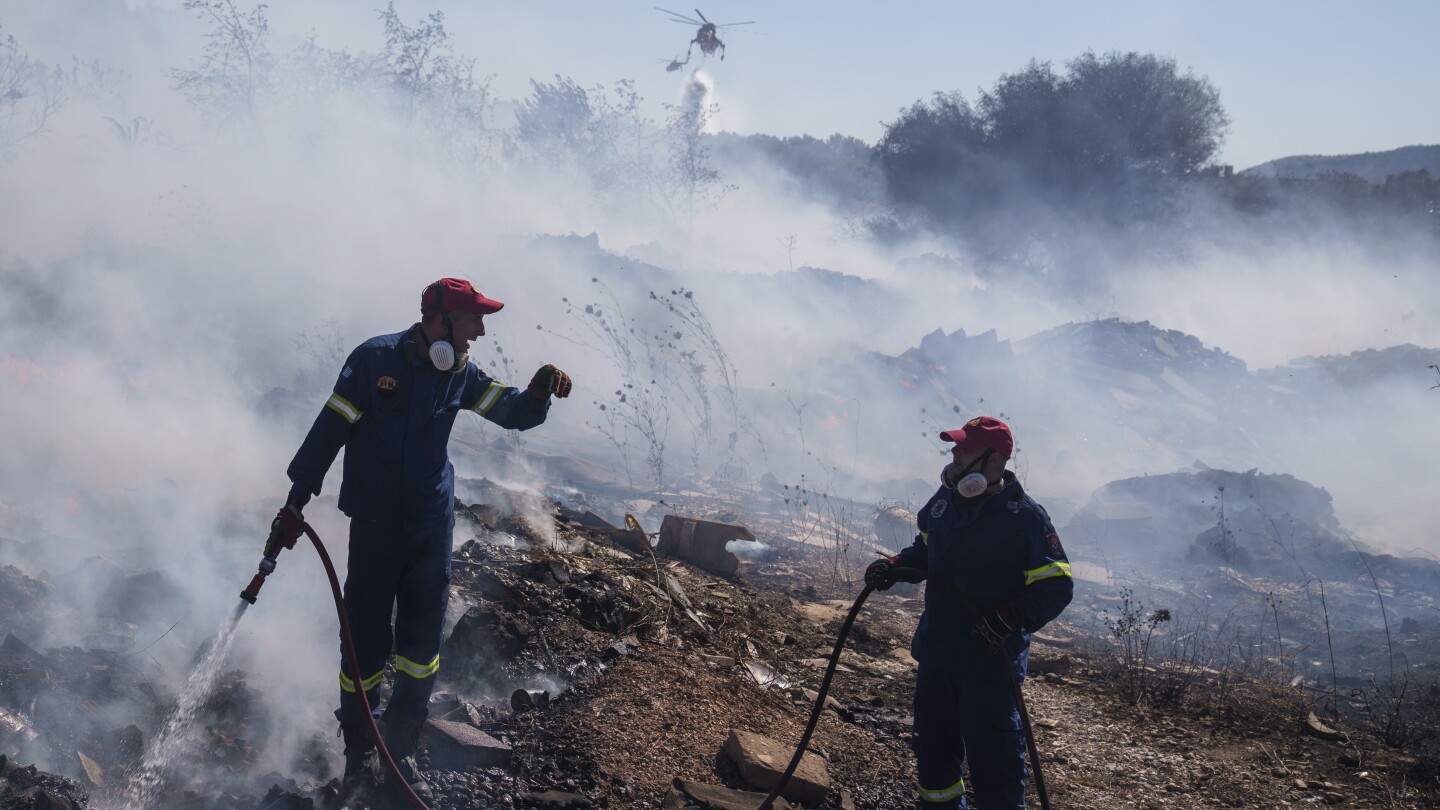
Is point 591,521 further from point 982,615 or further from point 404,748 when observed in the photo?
point 982,615

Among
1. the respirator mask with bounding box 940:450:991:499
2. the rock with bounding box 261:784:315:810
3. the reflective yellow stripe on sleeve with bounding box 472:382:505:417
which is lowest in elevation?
the rock with bounding box 261:784:315:810

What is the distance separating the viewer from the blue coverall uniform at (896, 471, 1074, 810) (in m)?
3.25

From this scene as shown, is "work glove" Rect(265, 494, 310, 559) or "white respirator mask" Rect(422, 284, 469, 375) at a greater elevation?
"white respirator mask" Rect(422, 284, 469, 375)

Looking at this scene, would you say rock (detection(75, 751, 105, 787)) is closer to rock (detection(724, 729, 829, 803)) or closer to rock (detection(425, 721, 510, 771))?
rock (detection(425, 721, 510, 771))

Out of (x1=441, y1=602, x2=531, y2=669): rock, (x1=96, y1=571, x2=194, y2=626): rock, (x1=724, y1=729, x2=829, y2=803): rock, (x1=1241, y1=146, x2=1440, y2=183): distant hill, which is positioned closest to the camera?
(x1=724, y1=729, x2=829, y2=803): rock

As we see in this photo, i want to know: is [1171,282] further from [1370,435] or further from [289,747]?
[289,747]

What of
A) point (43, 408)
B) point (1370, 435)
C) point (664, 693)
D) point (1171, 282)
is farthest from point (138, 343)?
point (1171, 282)

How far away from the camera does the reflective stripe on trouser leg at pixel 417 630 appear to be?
356cm

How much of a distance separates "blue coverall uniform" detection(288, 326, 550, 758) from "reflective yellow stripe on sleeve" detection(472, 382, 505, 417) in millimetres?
215

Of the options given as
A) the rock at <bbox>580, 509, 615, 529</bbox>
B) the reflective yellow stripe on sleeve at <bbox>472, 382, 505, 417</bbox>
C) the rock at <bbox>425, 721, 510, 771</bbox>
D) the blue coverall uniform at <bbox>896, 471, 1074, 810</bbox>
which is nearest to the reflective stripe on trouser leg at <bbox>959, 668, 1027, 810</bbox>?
the blue coverall uniform at <bbox>896, 471, 1074, 810</bbox>

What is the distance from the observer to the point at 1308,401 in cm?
2008

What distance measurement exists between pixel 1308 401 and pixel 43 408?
75.6 ft

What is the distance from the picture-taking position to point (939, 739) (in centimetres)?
347

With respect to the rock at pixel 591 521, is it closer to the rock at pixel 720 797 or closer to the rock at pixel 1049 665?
the rock at pixel 1049 665
